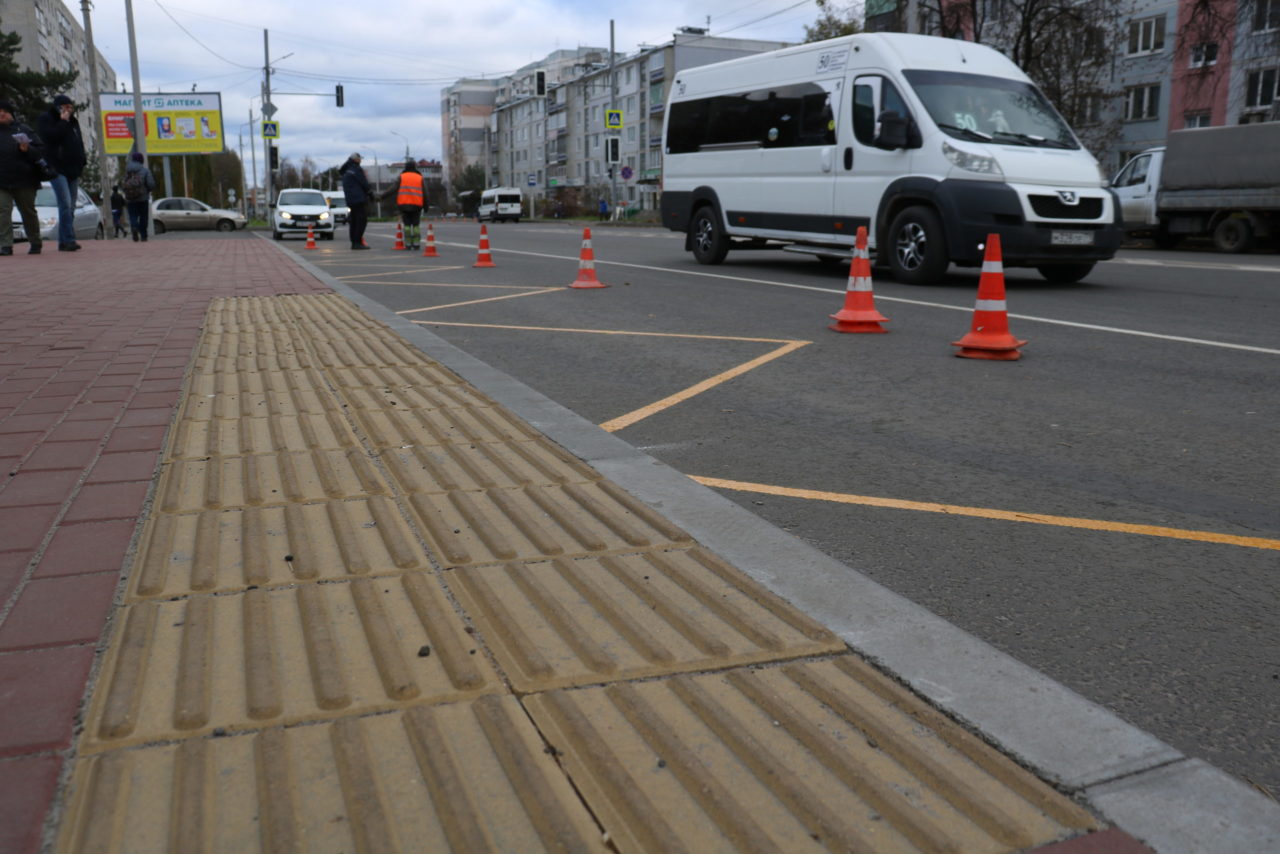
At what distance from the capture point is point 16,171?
1566cm

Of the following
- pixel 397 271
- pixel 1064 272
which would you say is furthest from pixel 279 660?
pixel 397 271

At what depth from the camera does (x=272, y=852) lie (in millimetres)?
1764

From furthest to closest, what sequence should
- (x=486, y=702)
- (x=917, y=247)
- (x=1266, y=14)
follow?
(x=1266, y=14) → (x=917, y=247) → (x=486, y=702)

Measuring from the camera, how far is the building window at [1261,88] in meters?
38.1

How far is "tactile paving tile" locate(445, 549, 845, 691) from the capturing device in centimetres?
242

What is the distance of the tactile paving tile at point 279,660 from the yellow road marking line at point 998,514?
1499 mm

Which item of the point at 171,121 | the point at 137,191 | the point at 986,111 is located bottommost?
the point at 137,191

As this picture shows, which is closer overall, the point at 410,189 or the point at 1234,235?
the point at 410,189

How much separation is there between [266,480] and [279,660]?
4.97 feet

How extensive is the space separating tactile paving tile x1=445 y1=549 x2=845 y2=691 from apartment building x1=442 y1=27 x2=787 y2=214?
44639 millimetres

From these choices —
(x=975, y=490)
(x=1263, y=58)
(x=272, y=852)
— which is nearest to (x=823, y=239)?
(x=975, y=490)

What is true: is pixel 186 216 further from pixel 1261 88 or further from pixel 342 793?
pixel 342 793

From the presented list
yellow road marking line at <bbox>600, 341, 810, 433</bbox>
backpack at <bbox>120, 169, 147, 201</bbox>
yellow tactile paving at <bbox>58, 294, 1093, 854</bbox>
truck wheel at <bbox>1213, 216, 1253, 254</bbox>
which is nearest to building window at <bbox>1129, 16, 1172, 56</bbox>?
truck wheel at <bbox>1213, 216, 1253, 254</bbox>

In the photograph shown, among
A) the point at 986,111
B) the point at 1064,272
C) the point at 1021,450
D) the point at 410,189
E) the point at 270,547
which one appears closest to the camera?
the point at 270,547
